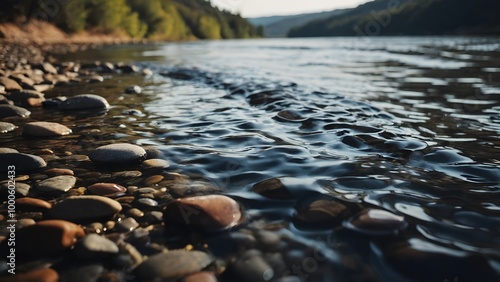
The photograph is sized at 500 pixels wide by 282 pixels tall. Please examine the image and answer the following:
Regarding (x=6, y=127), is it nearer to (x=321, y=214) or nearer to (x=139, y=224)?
(x=139, y=224)

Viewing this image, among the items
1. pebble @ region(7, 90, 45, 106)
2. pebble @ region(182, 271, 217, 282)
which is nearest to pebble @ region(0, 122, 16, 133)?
pebble @ region(7, 90, 45, 106)

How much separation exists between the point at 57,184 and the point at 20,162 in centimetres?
60

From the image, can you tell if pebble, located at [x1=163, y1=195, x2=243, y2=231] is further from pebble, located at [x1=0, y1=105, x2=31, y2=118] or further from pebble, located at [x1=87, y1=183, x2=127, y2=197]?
pebble, located at [x1=0, y1=105, x2=31, y2=118]

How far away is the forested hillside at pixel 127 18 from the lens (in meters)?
33.4

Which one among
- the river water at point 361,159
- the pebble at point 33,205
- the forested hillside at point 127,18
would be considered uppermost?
the forested hillside at point 127,18

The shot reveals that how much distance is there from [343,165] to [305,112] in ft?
→ 7.17

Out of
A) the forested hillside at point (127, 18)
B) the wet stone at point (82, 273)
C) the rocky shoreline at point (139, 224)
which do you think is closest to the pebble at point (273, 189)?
the rocky shoreline at point (139, 224)

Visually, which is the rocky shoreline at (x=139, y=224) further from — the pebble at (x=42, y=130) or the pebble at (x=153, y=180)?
the pebble at (x=42, y=130)

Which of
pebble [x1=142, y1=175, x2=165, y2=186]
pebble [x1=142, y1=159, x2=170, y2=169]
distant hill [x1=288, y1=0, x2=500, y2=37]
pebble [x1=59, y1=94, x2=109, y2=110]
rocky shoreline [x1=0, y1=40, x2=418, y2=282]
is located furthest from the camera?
distant hill [x1=288, y1=0, x2=500, y2=37]

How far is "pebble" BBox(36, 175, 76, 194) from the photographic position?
8.00 ft

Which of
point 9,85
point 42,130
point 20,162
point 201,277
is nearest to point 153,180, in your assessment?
point 20,162

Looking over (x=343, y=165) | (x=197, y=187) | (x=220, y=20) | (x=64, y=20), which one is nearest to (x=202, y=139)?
(x=197, y=187)

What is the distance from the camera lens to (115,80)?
970cm

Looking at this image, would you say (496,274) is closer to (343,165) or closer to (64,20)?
(343,165)
